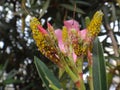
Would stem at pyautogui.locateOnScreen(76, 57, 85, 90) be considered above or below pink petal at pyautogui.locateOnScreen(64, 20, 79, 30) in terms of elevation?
below

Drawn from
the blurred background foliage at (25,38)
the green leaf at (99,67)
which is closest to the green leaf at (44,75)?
the green leaf at (99,67)

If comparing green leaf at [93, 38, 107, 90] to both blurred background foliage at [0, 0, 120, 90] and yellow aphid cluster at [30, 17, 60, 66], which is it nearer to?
yellow aphid cluster at [30, 17, 60, 66]

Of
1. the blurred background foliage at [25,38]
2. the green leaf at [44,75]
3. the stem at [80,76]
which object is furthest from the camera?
the blurred background foliage at [25,38]

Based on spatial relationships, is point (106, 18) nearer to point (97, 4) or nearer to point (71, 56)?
point (97, 4)

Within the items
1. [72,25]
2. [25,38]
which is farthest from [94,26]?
[25,38]

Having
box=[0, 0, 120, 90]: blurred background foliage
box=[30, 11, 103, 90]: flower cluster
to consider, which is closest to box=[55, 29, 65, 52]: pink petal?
box=[30, 11, 103, 90]: flower cluster

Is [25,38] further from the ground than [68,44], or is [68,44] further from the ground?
[68,44]

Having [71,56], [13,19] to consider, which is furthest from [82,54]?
[13,19]

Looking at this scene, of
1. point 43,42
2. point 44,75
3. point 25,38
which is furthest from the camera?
point 25,38

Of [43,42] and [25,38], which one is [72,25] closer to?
[43,42]

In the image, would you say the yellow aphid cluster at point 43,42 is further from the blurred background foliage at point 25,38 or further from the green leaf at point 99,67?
the blurred background foliage at point 25,38

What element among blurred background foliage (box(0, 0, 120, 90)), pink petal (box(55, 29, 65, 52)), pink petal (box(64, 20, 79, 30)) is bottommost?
blurred background foliage (box(0, 0, 120, 90))
